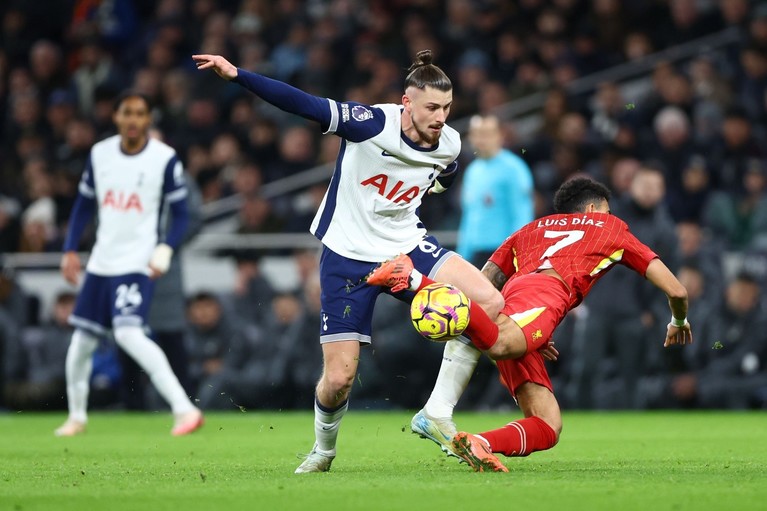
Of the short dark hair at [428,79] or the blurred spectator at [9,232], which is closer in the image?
the short dark hair at [428,79]

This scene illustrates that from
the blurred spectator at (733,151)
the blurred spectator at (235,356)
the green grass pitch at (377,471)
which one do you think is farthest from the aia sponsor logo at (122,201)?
the blurred spectator at (733,151)

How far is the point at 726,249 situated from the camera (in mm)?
12930

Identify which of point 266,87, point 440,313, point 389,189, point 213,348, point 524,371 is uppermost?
point 266,87

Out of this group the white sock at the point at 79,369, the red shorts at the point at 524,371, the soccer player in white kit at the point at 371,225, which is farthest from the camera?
the white sock at the point at 79,369

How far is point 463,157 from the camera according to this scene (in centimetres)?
1464

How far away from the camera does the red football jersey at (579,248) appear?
6.85 meters

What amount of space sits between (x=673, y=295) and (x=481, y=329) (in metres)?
1.04

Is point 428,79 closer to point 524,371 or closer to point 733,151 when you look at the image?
A: point 524,371

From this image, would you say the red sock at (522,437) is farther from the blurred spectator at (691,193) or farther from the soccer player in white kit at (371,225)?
the blurred spectator at (691,193)

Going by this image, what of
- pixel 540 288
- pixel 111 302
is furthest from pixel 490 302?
pixel 111 302

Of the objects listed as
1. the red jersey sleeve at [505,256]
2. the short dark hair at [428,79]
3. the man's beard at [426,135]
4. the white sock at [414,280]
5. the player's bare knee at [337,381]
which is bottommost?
the player's bare knee at [337,381]

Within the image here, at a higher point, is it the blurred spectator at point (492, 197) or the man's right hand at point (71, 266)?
the blurred spectator at point (492, 197)

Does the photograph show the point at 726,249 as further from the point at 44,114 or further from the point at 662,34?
the point at 44,114

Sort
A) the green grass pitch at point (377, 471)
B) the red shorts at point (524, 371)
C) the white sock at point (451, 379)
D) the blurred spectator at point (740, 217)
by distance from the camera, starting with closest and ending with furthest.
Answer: the green grass pitch at point (377, 471) → the white sock at point (451, 379) → the red shorts at point (524, 371) → the blurred spectator at point (740, 217)
